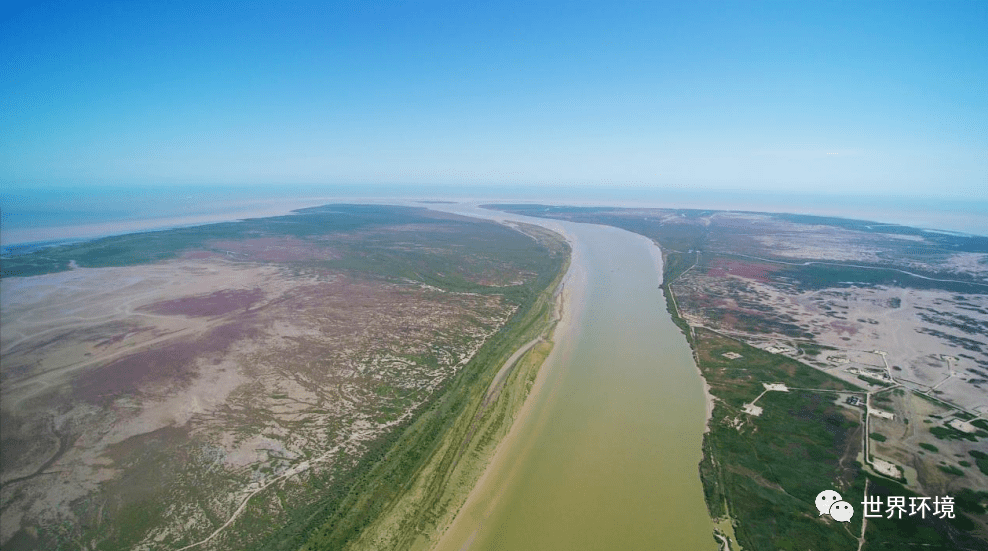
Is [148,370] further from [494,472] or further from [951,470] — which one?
Result: [951,470]

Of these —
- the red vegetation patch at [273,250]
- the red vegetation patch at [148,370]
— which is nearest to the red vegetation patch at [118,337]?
the red vegetation patch at [148,370]

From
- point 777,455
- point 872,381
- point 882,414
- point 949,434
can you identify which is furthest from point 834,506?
point 872,381

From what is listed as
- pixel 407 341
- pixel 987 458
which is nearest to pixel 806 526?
pixel 987 458

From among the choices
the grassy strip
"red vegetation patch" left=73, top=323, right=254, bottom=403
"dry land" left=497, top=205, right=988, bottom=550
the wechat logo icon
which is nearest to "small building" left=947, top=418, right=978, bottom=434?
"dry land" left=497, top=205, right=988, bottom=550

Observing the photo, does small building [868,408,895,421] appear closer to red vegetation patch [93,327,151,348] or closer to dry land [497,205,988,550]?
dry land [497,205,988,550]

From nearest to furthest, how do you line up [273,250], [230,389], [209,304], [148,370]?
[230,389], [148,370], [209,304], [273,250]

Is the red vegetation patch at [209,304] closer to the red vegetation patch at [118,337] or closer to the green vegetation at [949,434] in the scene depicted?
the red vegetation patch at [118,337]
